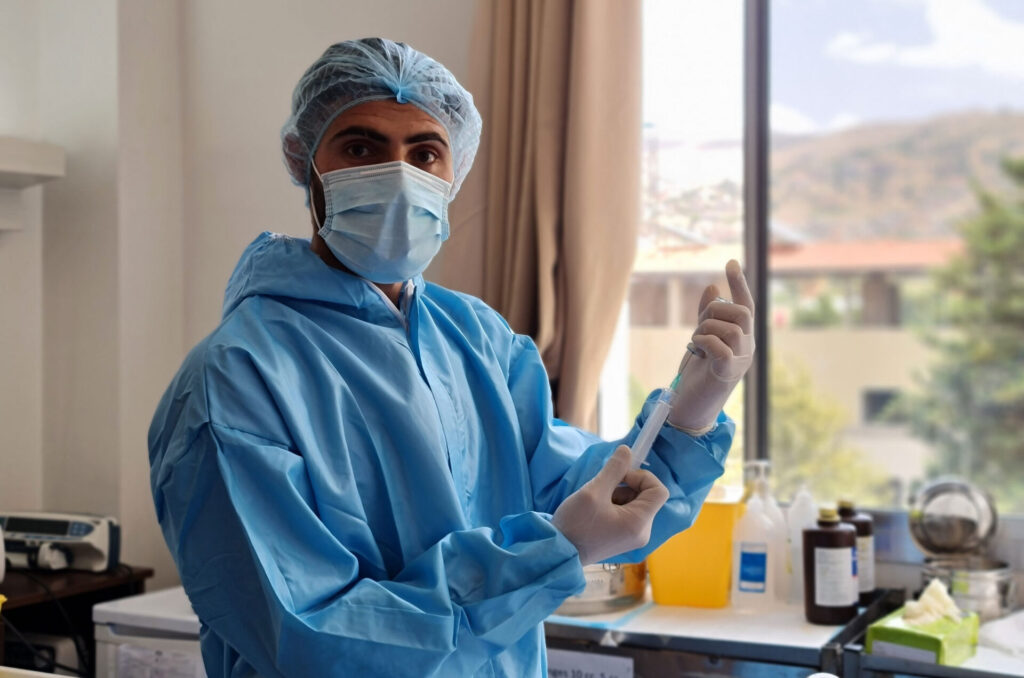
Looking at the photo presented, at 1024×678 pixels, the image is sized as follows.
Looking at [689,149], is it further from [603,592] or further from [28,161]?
[28,161]

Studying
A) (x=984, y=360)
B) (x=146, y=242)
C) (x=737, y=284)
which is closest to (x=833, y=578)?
(x=737, y=284)

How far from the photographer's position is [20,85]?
2809 mm

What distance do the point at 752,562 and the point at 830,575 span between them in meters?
0.19

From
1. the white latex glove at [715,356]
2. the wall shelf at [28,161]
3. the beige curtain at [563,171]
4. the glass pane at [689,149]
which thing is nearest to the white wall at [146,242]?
the wall shelf at [28,161]

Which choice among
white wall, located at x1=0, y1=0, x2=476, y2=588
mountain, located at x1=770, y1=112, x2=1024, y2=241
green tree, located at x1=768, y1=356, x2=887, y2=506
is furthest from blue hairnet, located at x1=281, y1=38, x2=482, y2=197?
mountain, located at x1=770, y1=112, x2=1024, y2=241

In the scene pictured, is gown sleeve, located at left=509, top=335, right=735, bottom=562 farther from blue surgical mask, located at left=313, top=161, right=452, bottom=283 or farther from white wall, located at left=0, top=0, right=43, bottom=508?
white wall, located at left=0, top=0, right=43, bottom=508

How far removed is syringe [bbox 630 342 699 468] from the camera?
1.27 m

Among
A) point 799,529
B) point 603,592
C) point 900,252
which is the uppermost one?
point 900,252

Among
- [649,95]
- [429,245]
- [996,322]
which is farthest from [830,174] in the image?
[429,245]

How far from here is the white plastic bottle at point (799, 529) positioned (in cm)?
212

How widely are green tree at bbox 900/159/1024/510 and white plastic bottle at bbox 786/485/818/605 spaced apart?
17780 millimetres

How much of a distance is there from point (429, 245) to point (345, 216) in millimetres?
116

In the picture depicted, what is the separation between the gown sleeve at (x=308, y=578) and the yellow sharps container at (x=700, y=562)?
1.03 metres

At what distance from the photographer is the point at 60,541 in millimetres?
2391
